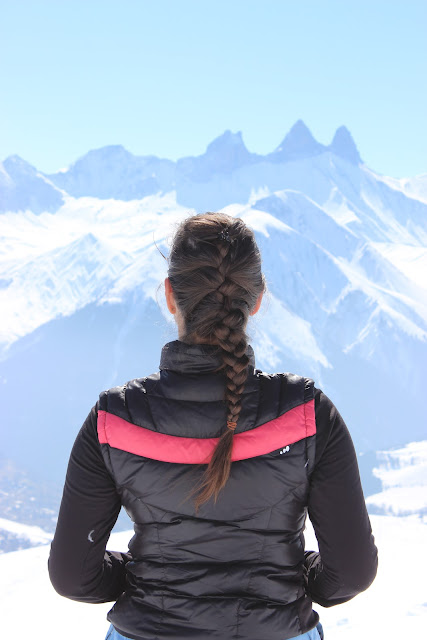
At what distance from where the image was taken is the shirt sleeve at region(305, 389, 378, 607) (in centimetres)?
133

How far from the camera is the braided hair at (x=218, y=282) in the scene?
4.44 ft

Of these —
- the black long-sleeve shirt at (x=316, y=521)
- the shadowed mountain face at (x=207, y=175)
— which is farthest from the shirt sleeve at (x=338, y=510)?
the shadowed mountain face at (x=207, y=175)

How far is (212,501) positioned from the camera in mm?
1309

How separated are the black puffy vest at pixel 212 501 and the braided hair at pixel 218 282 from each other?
83 mm

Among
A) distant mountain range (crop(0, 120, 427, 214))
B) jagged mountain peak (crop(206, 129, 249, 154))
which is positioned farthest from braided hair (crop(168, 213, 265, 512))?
jagged mountain peak (crop(206, 129, 249, 154))

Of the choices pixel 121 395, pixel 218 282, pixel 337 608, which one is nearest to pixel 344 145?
pixel 337 608

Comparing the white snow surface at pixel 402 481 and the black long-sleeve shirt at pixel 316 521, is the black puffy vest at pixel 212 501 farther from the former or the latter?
the white snow surface at pixel 402 481

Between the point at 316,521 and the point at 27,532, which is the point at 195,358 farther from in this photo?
the point at 27,532

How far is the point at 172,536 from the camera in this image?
1327 millimetres

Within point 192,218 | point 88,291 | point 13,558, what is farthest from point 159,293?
point 88,291

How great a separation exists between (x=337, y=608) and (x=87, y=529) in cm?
262

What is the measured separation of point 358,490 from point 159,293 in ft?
2.23

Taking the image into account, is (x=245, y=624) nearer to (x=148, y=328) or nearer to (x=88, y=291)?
(x=148, y=328)

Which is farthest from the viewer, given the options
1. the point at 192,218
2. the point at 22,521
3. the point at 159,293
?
the point at 22,521
